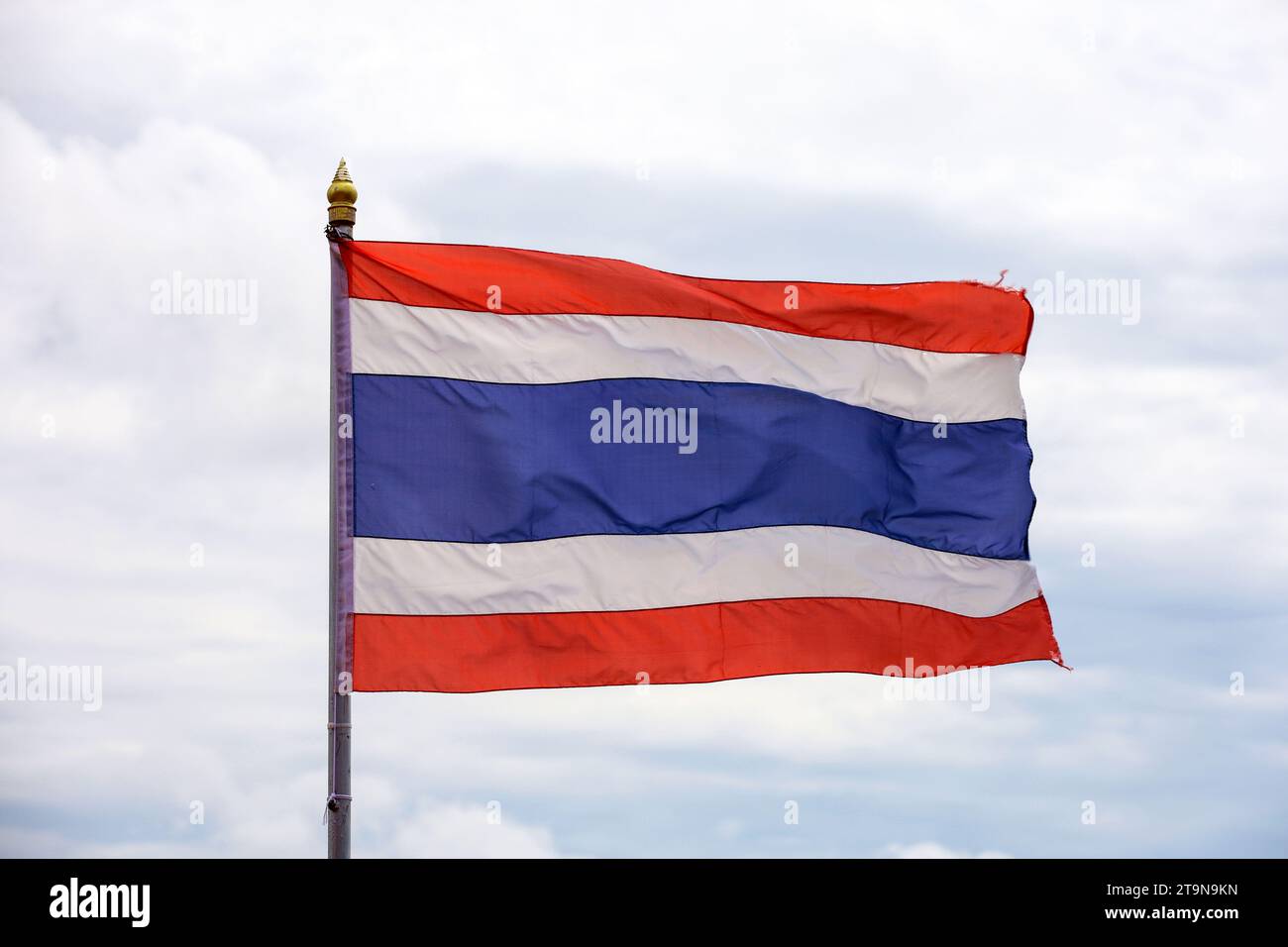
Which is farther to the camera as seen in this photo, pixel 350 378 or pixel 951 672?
pixel 951 672

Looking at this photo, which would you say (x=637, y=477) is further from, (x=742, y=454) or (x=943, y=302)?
(x=943, y=302)

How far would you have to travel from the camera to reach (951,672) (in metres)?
17.8

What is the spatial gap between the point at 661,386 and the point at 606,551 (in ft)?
5.43

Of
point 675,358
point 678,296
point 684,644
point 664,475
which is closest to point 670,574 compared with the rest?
point 684,644

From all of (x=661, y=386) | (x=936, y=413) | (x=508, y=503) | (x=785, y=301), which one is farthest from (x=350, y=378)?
(x=936, y=413)

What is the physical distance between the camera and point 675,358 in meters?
17.5

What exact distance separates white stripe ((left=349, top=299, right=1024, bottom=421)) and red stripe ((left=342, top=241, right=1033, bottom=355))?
10 centimetres

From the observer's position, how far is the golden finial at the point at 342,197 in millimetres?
15828

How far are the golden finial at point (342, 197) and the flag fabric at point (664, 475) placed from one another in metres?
0.22

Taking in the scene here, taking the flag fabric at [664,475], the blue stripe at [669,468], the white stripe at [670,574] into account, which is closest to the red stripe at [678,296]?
the flag fabric at [664,475]

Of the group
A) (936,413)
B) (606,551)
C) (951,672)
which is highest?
(936,413)
